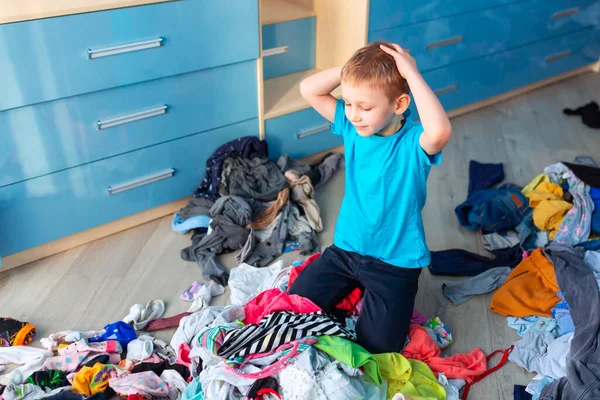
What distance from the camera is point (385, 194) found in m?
1.63

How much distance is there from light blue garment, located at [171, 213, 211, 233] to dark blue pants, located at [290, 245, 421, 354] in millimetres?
570

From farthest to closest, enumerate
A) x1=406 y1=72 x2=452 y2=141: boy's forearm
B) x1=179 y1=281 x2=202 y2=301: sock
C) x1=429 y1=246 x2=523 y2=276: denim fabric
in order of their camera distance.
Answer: x1=429 y1=246 x2=523 y2=276: denim fabric
x1=179 y1=281 x2=202 y2=301: sock
x1=406 y1=72 x2=452 y2=141: boy's forearm

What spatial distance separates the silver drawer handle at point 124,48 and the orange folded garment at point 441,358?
122 cm

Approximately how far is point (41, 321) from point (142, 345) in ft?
1.24

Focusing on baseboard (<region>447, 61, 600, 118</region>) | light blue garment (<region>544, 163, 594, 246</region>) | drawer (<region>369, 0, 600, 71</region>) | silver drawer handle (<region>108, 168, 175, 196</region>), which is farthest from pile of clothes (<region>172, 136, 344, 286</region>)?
baseboard (<region>447, 61, 600, 118</region>)

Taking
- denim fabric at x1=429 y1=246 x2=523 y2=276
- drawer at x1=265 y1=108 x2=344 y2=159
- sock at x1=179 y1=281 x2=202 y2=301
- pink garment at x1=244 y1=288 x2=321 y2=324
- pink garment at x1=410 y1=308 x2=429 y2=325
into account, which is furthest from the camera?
drawer at x1=265 y1=108 x2=344 y2=159

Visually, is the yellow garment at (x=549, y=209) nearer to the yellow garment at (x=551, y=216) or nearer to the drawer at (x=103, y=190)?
the yellow garment at (x=551, y=216)

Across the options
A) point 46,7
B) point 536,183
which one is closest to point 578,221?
point 536,183

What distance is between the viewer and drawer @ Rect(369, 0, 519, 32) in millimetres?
2590

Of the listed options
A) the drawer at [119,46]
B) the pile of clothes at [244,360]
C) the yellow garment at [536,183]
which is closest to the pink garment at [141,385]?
the pile of clothes at [244,360]

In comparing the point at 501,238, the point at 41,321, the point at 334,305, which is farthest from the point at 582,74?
the point at 41,321

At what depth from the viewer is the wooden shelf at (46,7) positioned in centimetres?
179

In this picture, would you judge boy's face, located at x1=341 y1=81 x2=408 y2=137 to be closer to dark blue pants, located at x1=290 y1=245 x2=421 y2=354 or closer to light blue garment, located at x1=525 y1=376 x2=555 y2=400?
dark blue pants, located at x1=290 y1=245 x2=421 y2=354

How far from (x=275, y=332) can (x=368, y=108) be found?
2.05 feet
